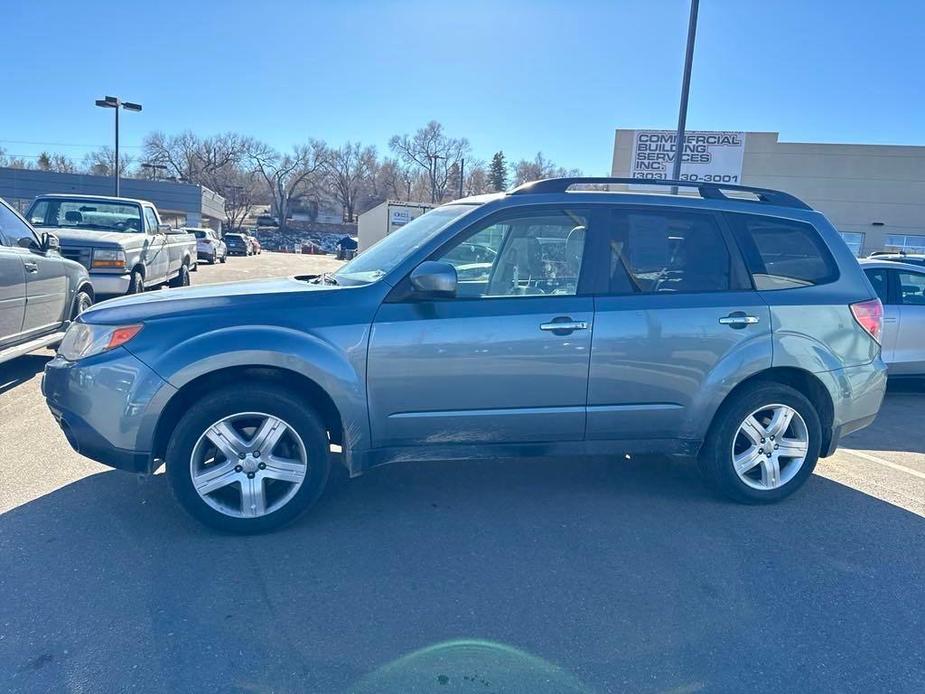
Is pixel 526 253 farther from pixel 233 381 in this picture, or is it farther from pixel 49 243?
pixel 49 243

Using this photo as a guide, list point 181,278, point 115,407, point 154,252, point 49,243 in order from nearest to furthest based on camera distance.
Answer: point 115,407 → point 49,243 → point 154,252 → point 181,278

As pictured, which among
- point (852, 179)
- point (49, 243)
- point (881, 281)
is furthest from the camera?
point (852, 179)

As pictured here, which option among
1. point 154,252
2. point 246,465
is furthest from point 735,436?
point 154,252

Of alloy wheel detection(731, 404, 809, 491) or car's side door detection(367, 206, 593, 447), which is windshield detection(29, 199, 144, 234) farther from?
alloy wheel detection(731, 404, 809, 491)

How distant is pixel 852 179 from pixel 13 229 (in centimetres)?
3137

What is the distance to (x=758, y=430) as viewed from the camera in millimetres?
4242

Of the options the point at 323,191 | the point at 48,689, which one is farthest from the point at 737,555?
the point at 323,191

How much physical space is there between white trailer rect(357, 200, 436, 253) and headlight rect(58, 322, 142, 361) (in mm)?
25053

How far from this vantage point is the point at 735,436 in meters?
4.20

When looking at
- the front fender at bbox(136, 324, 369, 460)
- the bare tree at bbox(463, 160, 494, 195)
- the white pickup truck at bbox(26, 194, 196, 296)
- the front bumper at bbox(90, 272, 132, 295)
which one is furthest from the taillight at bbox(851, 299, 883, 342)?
the bare tree at bbox(463, 160, 494, 195)

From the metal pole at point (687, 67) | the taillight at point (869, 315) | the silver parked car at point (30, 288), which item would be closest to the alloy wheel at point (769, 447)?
the taillight at point (869, 315)

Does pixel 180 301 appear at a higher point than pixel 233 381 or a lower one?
higher

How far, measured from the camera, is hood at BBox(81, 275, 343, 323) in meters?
3.61

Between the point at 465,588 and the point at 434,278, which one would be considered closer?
the point at 465,588
